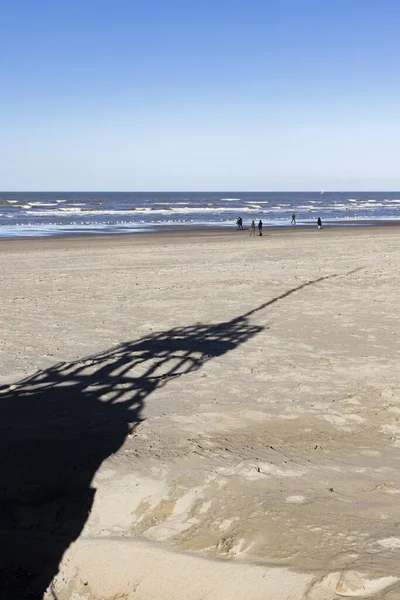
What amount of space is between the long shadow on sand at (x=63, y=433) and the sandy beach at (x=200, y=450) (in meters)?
0.02

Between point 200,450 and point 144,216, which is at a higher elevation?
point 144,216

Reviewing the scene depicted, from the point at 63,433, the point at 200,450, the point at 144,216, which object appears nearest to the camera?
the point at 200,450

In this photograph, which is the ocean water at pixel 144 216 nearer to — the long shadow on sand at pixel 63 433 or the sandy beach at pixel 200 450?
the sandy beach at pixel 200 450

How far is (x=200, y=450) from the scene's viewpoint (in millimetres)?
6410

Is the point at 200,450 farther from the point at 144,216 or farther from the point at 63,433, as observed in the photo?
the point at 144,216

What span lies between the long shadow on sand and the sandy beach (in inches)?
0.8

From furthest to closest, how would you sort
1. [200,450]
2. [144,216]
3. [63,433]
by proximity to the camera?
[144,216] → [63,433] → [200,450]

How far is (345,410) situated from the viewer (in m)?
7.59

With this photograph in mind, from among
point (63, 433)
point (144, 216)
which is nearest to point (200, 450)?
point (63, 433)

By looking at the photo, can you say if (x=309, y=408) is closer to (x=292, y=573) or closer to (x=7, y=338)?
(x=292, y=573)

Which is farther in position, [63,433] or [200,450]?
[63,433]

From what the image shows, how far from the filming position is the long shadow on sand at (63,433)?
16.3 feet

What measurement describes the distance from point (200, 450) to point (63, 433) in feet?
5.03

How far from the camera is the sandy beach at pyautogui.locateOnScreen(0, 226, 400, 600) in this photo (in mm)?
4594
